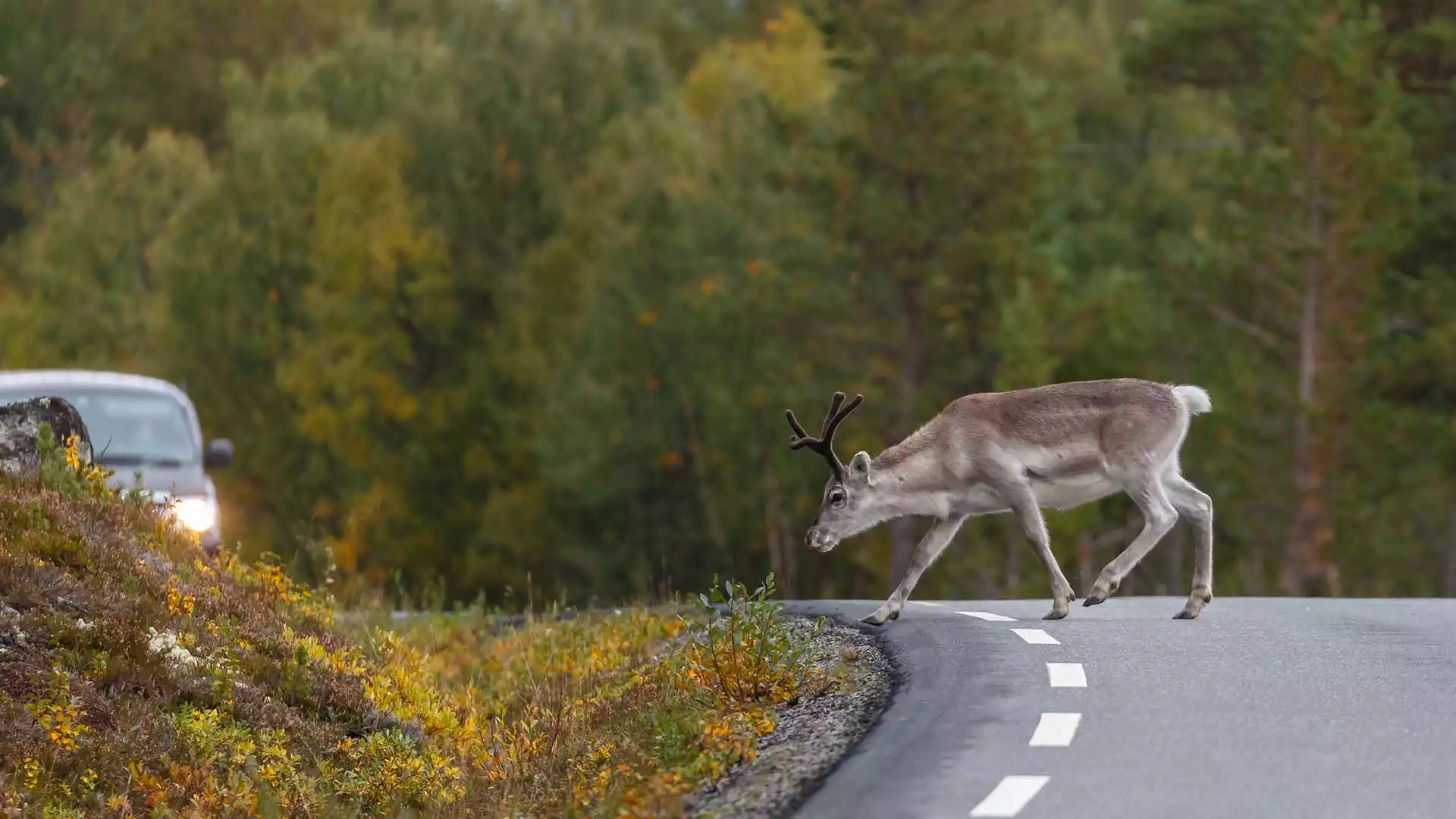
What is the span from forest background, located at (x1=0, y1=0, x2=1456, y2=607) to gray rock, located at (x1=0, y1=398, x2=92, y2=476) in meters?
22.4

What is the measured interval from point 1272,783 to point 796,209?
4070 cm

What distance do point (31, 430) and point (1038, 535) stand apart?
6.69 m

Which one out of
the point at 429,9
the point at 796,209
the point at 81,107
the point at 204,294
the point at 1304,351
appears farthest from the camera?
the point at 429,9

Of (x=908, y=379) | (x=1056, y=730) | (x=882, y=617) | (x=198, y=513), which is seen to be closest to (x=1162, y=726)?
(x=1056, y=730)

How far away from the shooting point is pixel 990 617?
539 inches

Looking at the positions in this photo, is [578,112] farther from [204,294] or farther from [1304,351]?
[1304,351]

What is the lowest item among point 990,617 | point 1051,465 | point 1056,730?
point 990,617

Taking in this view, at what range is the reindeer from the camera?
1357 cm

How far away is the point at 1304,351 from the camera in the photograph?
3703cm

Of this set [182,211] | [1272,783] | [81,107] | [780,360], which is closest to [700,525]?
[780,360]

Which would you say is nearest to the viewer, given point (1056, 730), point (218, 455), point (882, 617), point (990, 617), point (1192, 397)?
point (1056, 730)

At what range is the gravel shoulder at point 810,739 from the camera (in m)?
7.75

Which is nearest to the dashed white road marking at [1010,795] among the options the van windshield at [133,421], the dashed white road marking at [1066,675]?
the dashed white road marking at [1066,675]

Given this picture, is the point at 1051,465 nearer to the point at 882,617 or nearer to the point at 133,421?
the point at 882,617
